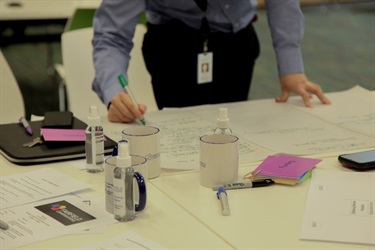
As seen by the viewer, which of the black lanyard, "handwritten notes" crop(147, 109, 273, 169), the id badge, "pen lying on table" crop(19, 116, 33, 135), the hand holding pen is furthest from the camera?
the id badge

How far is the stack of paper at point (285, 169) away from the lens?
1.57m

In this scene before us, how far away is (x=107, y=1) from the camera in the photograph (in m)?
2.34

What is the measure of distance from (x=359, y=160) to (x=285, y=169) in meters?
0.20

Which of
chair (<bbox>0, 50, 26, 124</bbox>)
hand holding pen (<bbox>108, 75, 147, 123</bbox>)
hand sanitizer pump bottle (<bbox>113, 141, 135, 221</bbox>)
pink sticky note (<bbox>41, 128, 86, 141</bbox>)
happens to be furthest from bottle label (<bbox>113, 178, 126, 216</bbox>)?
chair (<bbox>0, 50, 26, 124</bbox>)

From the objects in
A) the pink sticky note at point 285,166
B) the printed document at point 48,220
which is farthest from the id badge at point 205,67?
the printed document at point 48,220

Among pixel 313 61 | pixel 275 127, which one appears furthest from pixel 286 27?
pixel 313 61

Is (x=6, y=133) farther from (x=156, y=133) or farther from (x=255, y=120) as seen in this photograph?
(x=255, y=120)

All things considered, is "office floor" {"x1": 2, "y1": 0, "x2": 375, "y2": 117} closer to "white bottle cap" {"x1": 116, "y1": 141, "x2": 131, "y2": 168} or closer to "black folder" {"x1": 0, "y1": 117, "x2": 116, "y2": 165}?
"black folder" {"x1": 0, "y1": 117, "x2": 116, "y2": 165}

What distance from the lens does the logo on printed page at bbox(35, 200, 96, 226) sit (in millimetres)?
1363

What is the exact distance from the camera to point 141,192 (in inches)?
53.2

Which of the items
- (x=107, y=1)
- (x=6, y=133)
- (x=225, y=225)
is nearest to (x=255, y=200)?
(x=225, y=225)

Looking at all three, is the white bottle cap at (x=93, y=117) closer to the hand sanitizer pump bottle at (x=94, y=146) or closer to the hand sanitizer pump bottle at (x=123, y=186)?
the hand sanitizer pump bottle at (x=94, y=146)

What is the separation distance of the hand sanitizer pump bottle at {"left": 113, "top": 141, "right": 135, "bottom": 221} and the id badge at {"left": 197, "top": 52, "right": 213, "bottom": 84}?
1.27 m

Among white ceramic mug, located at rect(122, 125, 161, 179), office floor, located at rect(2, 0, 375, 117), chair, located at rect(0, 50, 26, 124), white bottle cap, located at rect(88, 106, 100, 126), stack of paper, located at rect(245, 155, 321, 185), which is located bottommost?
office floor, located at rect(2, 0, 375, 117)
